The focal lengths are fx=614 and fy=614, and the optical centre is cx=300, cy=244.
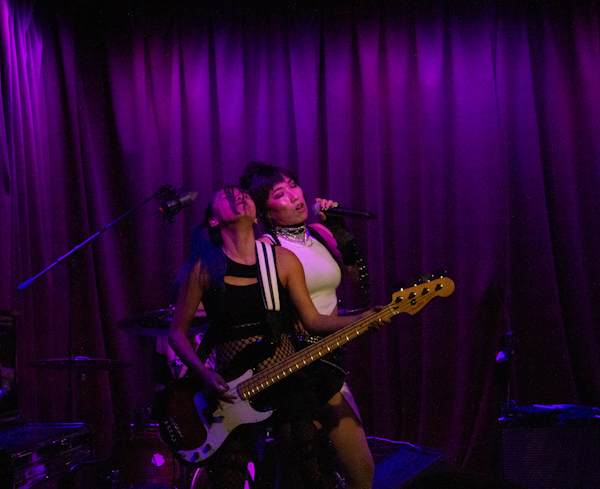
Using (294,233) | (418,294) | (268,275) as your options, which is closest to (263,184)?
(294,233)

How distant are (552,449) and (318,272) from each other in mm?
1801

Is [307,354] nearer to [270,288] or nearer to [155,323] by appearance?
[270,288]

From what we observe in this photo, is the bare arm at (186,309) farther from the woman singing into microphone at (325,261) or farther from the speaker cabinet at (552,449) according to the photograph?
the speaker cabinet at (552,449)

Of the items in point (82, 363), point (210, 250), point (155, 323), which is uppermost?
point (210, 250)

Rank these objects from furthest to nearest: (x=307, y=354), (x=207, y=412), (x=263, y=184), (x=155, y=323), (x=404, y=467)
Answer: (x=155, y=323), (x=404, y=467), (x=263, y=184), (x=307, y=354), (x=207, y=412)

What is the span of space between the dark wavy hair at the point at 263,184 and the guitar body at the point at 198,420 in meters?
0.84

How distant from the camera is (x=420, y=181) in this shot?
4.34 metres

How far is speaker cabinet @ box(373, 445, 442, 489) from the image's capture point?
117 inches

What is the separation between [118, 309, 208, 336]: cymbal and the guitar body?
1.25m

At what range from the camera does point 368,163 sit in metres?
4.31

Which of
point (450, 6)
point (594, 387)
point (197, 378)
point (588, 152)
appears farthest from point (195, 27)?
point (594, 387)

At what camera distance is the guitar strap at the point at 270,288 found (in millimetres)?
2139

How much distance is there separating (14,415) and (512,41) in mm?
3954

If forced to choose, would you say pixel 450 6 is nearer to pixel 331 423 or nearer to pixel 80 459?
pixel 331 423
